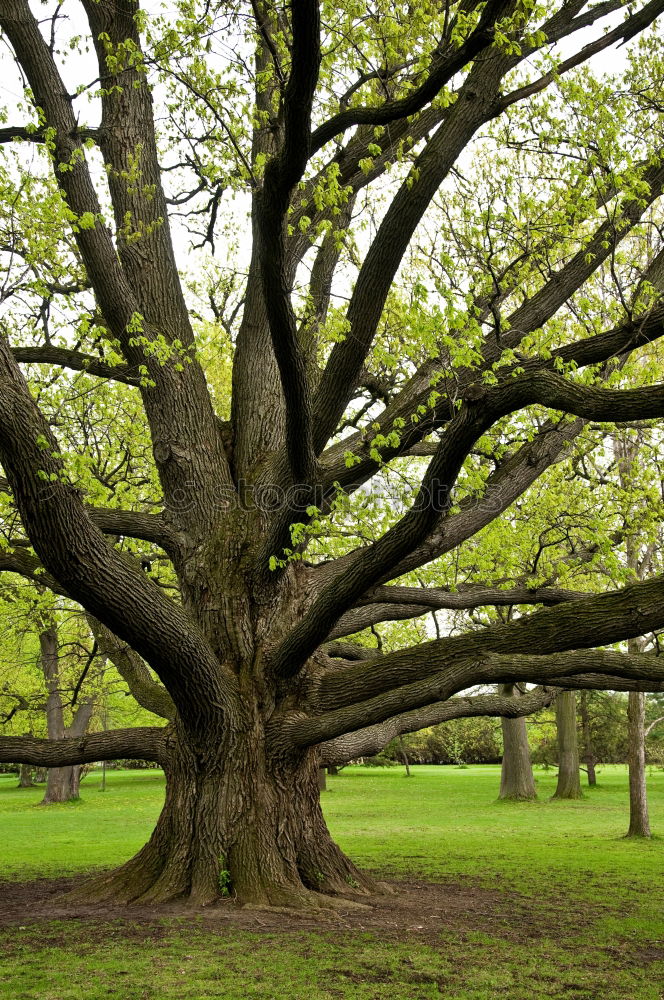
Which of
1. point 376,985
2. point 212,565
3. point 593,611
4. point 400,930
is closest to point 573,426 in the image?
point 593,611

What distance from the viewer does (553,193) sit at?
975 centimetres

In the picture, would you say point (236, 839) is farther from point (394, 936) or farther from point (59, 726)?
point (59, 726)

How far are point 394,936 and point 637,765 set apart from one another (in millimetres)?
10380

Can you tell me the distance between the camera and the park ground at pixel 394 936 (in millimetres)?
5754

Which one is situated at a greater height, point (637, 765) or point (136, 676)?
point (136, 676)

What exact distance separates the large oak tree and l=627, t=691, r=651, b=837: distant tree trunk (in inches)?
279

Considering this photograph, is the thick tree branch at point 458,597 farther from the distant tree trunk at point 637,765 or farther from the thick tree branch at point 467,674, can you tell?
the distant tree trunk at point 637,765

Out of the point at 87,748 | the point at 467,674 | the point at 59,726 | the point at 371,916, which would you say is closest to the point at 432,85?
the point at 467,674

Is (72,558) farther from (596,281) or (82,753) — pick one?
(596,281)

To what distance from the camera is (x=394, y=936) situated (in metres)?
7.28

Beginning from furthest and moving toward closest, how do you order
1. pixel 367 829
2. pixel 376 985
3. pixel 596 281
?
pixel 367 829
pixel 596 281
pixel 376 985

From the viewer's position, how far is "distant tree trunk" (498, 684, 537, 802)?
86.9 feet

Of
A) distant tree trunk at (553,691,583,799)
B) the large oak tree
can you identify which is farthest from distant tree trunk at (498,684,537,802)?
the large oak tree

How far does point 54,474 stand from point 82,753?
4.21 m
